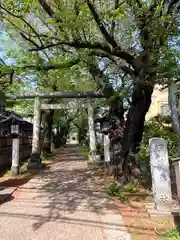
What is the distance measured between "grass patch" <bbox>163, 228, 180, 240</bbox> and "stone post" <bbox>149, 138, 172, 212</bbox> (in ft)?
2.98

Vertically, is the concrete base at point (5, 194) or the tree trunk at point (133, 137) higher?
the tree trunk at point (133, 137)

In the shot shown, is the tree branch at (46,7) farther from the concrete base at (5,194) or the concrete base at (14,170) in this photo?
the concrete base at (14,170)

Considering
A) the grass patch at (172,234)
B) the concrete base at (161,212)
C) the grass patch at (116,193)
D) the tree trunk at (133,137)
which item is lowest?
the grass patch at (172,234)

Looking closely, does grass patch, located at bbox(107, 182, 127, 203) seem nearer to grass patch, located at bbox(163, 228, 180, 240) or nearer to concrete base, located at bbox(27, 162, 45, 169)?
grass patch, located at bbox(163, 228, 180, 240)

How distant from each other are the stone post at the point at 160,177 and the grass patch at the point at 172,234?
2.98ft

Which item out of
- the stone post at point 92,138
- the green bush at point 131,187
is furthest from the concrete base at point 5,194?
the stone post at point 92,138

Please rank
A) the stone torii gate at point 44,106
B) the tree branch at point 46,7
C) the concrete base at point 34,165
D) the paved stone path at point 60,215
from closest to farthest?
1. the paved stone path at point 60,215
2. the tree branch at point 46,7
3. the concrete base at point 34,165
4. the stone torii gate at point 44,106

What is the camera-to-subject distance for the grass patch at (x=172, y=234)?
3.63 m

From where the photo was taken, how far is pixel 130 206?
5500 mm

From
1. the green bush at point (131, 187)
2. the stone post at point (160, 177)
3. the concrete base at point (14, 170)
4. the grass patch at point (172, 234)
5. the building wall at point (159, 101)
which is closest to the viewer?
the grass patch at point (172, 234)

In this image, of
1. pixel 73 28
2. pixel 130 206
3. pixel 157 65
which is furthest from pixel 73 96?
pixel 130 206

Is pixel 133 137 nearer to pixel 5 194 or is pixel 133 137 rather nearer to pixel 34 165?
pixel 5 194

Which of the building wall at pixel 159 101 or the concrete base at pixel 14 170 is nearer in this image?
the concrete base at pixel 14 170

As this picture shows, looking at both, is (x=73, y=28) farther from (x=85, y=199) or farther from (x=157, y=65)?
(x=85, y=199)
